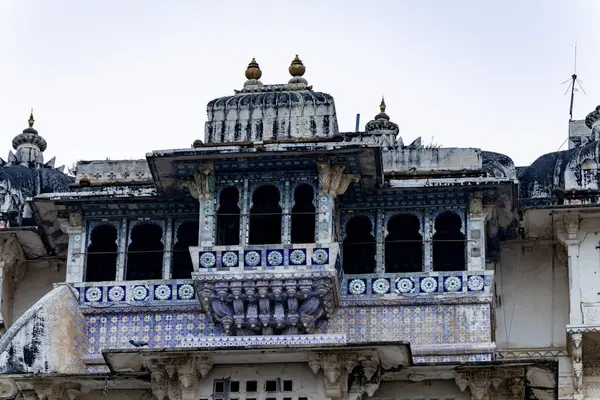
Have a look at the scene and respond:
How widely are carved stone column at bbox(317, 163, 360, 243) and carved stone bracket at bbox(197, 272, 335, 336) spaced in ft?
2.75

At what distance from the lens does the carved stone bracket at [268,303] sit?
2973cm

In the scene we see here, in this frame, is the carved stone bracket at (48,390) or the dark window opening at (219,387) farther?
the carved stone bracket at (48,390)

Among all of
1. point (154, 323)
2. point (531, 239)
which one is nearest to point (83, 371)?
point (154, 323)

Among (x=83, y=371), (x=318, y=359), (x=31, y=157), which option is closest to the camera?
(x=318, y=359)

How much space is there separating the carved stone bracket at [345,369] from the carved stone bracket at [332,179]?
10.6 feet

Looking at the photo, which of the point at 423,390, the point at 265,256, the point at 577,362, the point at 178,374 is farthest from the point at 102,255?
the point at 577,362

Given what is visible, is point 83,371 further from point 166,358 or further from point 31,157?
point 31,157

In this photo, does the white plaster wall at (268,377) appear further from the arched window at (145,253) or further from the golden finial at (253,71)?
the golden finial at (253,71)

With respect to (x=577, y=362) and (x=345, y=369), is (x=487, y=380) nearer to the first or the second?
(x=345, y=369)

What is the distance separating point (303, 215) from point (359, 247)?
1183 millimetres

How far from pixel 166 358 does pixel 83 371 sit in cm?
268

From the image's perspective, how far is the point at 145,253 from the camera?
31.8 m

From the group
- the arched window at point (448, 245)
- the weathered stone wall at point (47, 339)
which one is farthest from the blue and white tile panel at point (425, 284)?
the weathered stone wall at point (47, 339)

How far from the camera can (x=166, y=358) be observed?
91.9 feet
